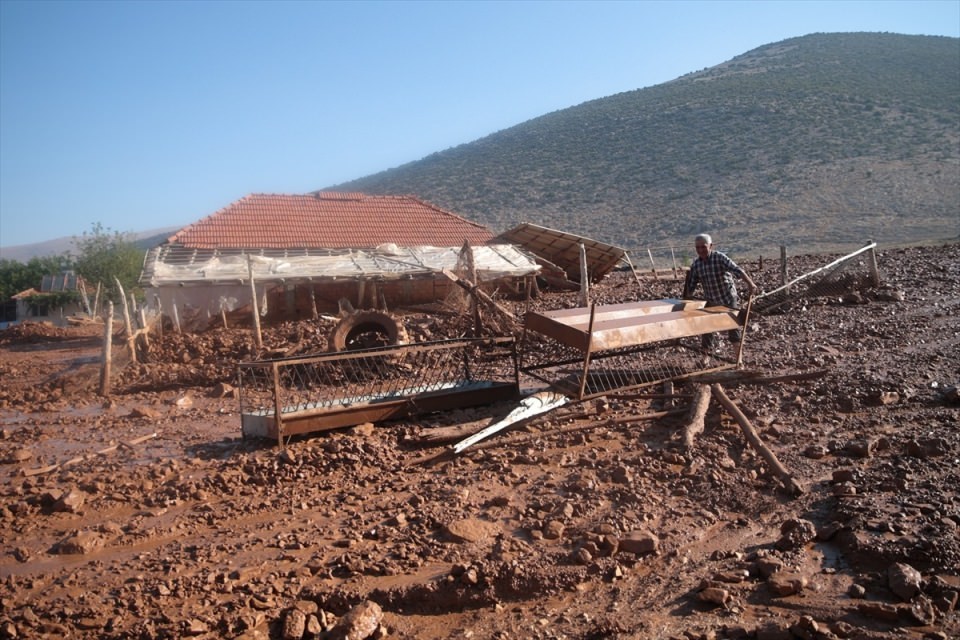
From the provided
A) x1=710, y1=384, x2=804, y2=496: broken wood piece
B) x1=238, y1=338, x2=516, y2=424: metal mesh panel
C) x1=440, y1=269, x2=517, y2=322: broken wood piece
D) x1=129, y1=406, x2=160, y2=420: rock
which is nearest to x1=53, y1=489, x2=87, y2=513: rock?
x1=238, y1=338, x2=516, y2=424: metal mesh panel

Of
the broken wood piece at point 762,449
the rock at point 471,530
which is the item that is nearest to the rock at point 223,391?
the rock at point 471,530

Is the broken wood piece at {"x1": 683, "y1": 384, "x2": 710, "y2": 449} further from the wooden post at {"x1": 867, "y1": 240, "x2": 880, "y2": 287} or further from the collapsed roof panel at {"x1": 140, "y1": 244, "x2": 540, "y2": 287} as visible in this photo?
the collapsed roof panel at {"x1": 140, "y1": 244, "x2": 540, "y2": 287}

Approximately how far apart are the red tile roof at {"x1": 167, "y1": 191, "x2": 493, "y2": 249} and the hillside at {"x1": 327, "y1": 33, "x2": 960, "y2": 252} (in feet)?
50.7

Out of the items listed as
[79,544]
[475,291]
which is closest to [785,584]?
[79,544]

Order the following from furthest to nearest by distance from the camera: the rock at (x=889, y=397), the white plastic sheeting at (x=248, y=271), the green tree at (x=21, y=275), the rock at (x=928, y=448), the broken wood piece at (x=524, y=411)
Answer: the green tree at (x=21, y=275) < the white plastic sheeting at (x=248, y=271) < the rock at (x=889, y=397) < the broken wood piece at (x=524, y=411) < the rock at (x=928, y=448)

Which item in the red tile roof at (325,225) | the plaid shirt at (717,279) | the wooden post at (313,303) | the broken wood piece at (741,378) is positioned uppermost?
the red tile roof at (325,225)

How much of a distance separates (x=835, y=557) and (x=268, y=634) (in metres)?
3.35

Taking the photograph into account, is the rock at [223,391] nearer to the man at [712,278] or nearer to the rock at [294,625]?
the man at [712,278]

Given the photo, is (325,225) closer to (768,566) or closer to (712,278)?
(712,278)

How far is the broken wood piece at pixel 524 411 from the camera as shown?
6688mm

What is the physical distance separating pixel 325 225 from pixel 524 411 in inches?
704

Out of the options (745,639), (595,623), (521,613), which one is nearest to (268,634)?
(521,613)

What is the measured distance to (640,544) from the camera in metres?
4.76

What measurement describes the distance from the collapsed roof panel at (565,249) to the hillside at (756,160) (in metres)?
13.2
